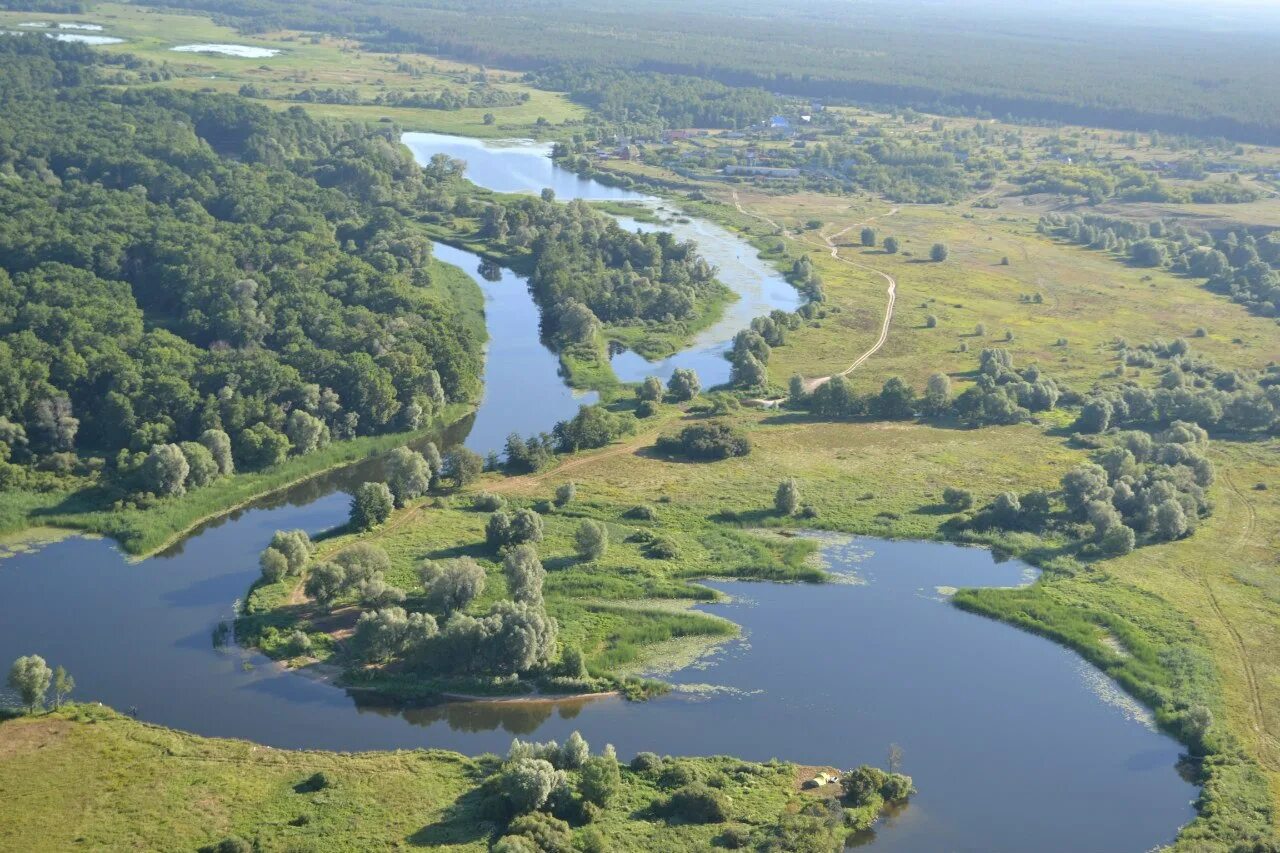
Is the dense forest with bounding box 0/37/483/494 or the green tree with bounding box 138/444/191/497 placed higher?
the dense forest with bounding box 0/37/483/494

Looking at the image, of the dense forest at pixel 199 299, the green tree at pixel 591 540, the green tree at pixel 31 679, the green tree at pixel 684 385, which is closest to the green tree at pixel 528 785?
the green tree at pixel 31 679

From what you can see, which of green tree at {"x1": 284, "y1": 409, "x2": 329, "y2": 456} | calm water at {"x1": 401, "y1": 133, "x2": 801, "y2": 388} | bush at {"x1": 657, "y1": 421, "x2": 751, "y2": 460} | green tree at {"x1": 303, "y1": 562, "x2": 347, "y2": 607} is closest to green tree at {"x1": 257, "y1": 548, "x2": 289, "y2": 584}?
green tree at {"x1": 303, "y1": 562, "x2": 347, "y2": 607}

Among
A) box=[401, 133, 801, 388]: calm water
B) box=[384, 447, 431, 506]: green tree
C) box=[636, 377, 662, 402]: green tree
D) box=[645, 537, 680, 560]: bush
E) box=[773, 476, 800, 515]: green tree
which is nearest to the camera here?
box=[645, 537, 680, 560]: bush

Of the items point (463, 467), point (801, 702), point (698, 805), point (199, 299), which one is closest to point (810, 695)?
point (801, 702)

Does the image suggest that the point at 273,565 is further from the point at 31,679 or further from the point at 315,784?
the point at 315,784

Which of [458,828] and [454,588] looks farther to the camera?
[454,588]

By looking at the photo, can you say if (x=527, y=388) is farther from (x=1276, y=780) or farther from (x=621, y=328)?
(x=1276, y=780)

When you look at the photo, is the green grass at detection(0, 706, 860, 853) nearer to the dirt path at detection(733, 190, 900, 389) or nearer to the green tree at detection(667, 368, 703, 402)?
the green tree at detection(667, 368, 703, 402)

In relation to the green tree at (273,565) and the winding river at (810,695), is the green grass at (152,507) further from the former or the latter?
the green tree at (273,565)
